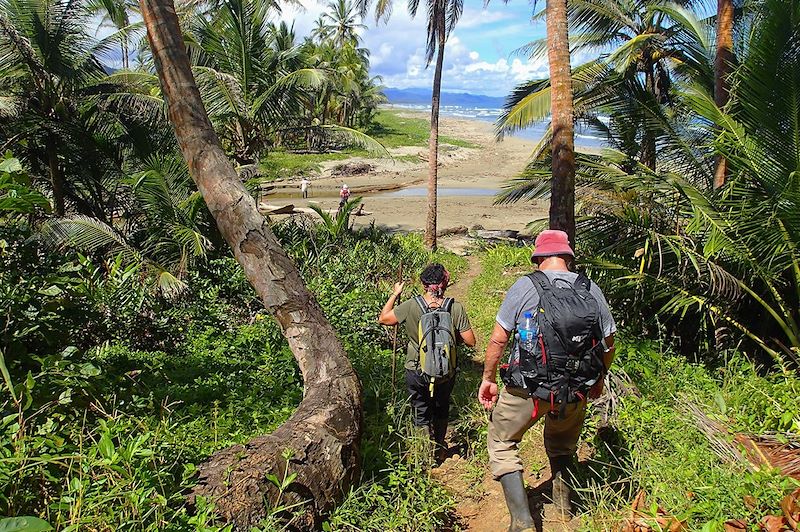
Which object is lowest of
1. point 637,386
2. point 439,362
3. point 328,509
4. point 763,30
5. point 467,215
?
point 467,215

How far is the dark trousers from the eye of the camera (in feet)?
13.0

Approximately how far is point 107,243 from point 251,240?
14.9ft

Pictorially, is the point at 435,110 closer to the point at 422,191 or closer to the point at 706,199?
the point at 706,199

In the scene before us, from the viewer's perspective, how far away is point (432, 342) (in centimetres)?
377

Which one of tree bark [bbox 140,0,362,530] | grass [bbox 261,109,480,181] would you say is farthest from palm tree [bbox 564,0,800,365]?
grass [bbox 261,109,480,181]

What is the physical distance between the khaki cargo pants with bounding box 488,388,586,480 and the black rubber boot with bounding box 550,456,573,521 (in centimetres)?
6

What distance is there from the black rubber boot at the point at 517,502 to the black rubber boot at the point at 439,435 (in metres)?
1.05

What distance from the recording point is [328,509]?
9.64 ft

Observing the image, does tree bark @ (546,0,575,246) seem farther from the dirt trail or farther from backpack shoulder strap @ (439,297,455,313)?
the dirt trail

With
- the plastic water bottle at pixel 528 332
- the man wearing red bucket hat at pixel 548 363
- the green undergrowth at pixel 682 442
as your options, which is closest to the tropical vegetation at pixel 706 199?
the green undergrowth at pixel 682 442

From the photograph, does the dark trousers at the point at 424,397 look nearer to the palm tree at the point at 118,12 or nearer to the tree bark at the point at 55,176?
the tree bark at the point at 55,176

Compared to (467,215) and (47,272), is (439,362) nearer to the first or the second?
(47,272)

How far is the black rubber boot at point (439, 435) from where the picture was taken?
13.8ft

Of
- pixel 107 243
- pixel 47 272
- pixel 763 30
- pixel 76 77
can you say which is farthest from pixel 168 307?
pixel 763 30
